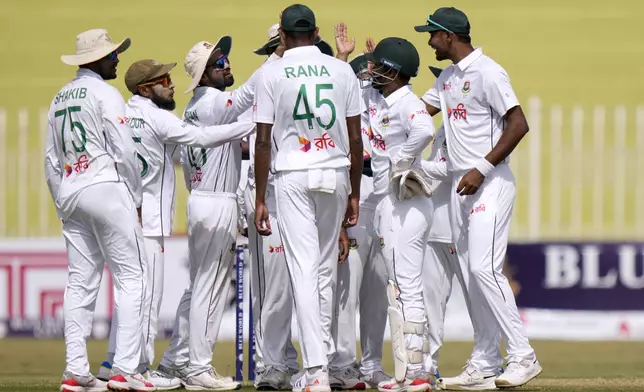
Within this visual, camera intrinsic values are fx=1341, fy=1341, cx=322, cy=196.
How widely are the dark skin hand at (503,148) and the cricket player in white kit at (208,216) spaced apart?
1.65 metres

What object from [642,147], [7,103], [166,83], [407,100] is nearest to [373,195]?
[407,100]

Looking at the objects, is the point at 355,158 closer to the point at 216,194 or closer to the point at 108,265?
the point at 216,194

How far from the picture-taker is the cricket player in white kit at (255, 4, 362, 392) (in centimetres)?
807

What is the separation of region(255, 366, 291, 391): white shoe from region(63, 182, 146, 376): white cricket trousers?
871 mm

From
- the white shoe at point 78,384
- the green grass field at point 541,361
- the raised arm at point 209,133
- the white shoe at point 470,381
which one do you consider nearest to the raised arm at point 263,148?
the raised arm at point 209,133

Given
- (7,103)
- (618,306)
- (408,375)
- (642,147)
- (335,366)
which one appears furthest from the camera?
(7,103)

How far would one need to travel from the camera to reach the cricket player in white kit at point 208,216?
9.01m

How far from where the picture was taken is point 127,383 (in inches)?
324

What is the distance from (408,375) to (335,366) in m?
0.78

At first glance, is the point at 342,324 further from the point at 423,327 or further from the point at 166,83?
the point at 166,83

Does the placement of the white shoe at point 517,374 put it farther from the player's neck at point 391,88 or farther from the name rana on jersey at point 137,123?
the name rana on jersey at point 137,123

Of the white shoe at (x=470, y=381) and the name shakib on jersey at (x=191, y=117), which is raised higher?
the name shakib on jersey at (x=191, y=117)

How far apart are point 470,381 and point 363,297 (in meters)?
1.00

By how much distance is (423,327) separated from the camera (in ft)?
27.8
